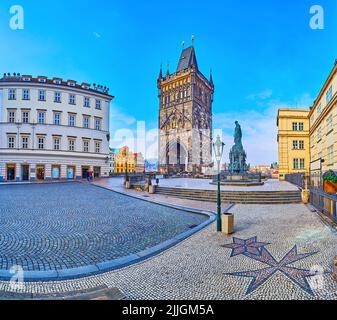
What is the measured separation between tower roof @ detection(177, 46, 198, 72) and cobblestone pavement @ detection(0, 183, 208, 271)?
85.1 metres

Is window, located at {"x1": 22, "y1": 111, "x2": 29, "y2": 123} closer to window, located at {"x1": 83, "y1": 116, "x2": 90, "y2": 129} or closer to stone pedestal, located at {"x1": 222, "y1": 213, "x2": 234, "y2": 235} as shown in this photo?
window, located at {"x1": 83, "y1": 116, "x2": 90, "y2": 129}

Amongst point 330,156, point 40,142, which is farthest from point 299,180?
point 40,142

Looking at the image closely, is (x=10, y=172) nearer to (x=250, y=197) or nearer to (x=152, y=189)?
(x=152, y=189)

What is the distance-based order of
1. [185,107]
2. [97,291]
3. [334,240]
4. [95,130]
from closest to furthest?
[97,291] < [334,240] < [95,130] < [185,107]

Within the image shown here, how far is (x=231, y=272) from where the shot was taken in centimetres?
431

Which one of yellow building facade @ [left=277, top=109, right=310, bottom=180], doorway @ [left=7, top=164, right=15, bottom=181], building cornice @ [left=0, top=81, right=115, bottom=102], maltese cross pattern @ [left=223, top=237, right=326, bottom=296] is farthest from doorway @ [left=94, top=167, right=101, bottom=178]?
maltese cross pattern @ [left=223, top=237, right=326, bottom=296]

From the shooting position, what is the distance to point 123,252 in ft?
18.0

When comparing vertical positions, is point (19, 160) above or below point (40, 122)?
below

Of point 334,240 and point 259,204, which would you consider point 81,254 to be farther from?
point 259,204

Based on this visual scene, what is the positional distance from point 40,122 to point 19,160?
6802 mm

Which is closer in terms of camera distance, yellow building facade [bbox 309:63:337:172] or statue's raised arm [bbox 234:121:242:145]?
yellow building facade [bbox 309:63:337:172]

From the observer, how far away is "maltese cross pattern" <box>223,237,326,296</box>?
3850 millimetres

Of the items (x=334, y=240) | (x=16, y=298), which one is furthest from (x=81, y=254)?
(x=334, y=240)

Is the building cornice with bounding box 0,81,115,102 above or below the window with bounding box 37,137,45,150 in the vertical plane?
above
